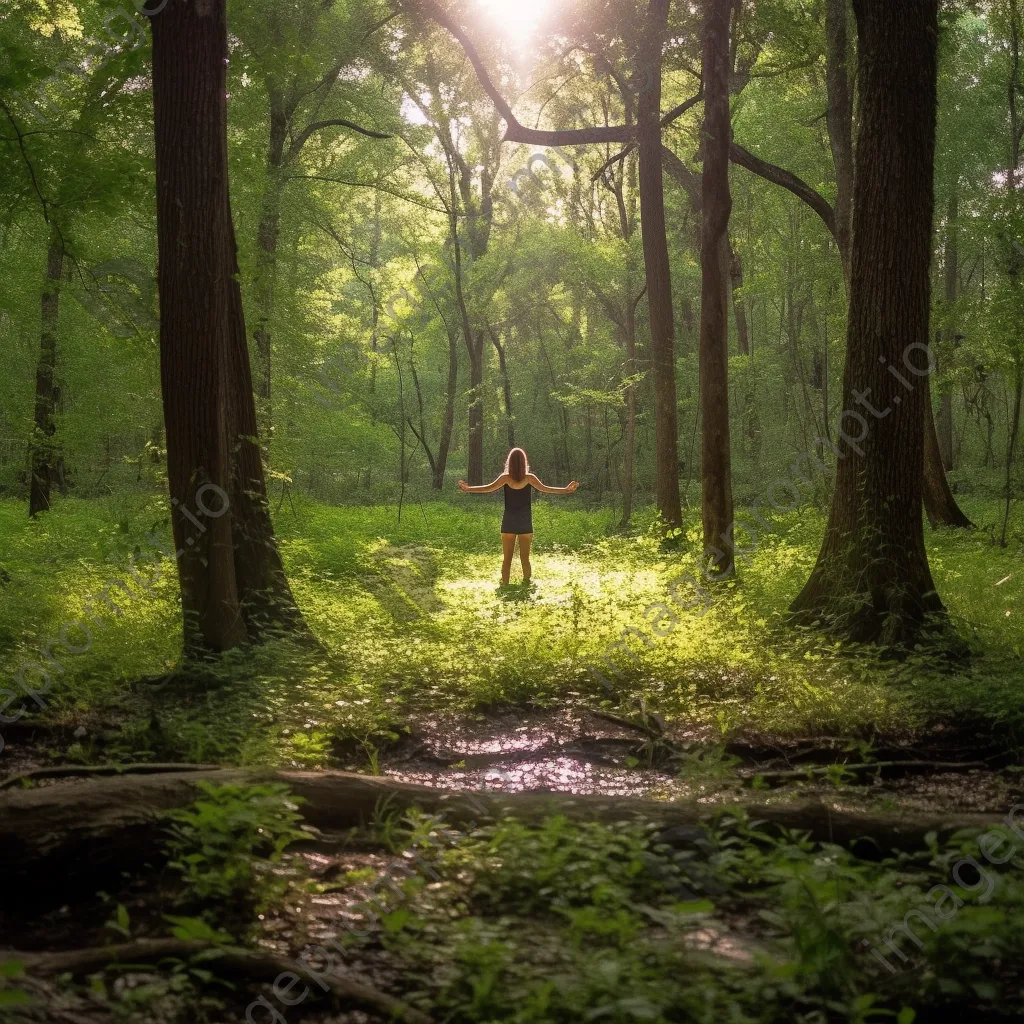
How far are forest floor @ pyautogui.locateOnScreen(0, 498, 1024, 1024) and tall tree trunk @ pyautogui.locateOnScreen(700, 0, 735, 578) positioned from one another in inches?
31.4

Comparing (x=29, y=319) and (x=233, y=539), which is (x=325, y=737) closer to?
(x=233, y=539)

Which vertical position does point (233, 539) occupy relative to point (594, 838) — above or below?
above

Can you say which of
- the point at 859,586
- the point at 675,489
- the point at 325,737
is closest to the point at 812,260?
the point at 675,489

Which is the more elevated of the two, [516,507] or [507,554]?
[516,507]

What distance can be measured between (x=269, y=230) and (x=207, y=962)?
698 inches

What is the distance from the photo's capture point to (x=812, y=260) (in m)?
24.6

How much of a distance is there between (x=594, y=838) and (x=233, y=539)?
18.0ft

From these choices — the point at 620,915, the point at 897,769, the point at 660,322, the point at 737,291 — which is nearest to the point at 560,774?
the point at 897,769

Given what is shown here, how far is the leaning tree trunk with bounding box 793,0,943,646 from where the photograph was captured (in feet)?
28.1

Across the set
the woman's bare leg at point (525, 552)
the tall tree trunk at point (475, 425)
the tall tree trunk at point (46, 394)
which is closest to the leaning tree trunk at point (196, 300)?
the woman's bare leg at point (525, 552)

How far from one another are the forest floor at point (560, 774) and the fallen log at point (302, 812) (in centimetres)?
8

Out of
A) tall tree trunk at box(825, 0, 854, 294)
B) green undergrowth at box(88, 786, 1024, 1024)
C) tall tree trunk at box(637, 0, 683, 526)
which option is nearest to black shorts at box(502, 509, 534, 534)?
tall tree trunk at box(637, 0, 683, 526)

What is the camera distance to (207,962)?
3.35 meters

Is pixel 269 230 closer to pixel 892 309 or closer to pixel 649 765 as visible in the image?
pixel 892 309
